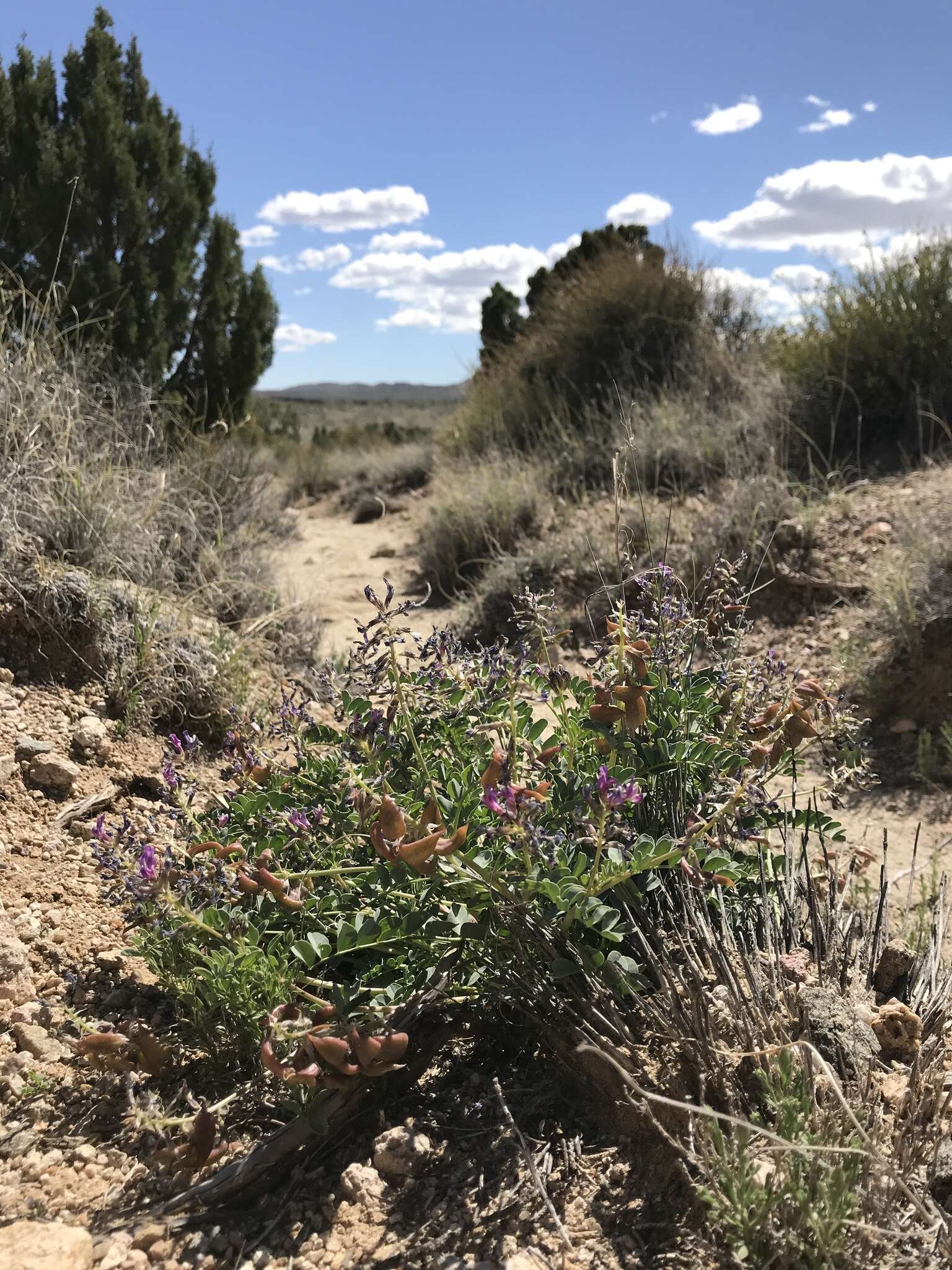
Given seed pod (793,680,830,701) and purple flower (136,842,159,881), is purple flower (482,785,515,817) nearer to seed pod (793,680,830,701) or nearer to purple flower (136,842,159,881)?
purple flower (136,842,159,881)

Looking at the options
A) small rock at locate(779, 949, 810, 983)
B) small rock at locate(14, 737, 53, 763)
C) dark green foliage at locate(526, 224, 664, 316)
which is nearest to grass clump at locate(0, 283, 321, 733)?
small rock at locate(14, 737, 53, 763)

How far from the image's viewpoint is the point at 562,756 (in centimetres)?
210

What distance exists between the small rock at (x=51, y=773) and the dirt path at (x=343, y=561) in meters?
1.78

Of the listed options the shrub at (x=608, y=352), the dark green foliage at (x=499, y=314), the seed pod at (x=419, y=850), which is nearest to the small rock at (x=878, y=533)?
the shrub at (x=608, y=352)

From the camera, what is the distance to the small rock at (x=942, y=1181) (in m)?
1.48

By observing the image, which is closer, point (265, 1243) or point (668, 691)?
point (265, 1243)

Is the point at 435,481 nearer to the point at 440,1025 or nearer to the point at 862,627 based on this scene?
the point at 862,627

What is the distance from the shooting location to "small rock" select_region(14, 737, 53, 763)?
2.78 meters

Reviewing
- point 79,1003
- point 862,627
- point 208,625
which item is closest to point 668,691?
point 79,1003

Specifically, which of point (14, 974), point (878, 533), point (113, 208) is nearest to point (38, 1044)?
point (14, 974)

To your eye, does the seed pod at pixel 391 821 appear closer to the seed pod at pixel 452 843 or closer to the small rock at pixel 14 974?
the seed pod at pixel 452 843

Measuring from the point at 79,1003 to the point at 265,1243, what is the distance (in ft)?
2.51

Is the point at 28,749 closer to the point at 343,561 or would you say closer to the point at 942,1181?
the point at 942,1181

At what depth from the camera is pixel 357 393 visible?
3903 inches
